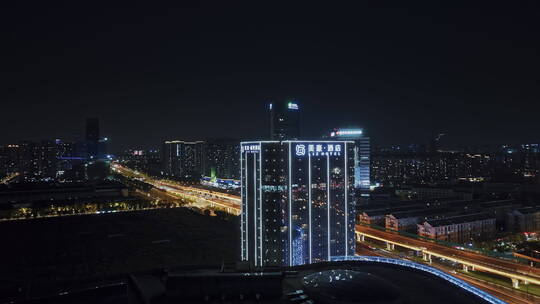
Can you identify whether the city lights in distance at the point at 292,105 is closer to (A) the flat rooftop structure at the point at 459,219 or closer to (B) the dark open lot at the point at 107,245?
(B) the dark open lot at the point at 107,245

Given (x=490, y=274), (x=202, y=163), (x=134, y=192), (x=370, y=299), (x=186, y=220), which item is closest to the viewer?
(x=370, y=299)

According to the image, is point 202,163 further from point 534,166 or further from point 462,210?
point 534,166

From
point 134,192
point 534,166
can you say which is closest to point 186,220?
point 134,192

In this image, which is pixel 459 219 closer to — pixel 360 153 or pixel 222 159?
pixel 360 153

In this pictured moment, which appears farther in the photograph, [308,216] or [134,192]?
[134,192]

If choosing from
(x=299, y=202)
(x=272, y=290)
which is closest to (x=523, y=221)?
(x=299, y=202)

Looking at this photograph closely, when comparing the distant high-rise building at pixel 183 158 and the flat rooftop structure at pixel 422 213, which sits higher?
the distant high-rise building at pixel 183 158

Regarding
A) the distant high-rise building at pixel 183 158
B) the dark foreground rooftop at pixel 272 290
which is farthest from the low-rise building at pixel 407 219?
the distant high-rise building at pixel 183 158
